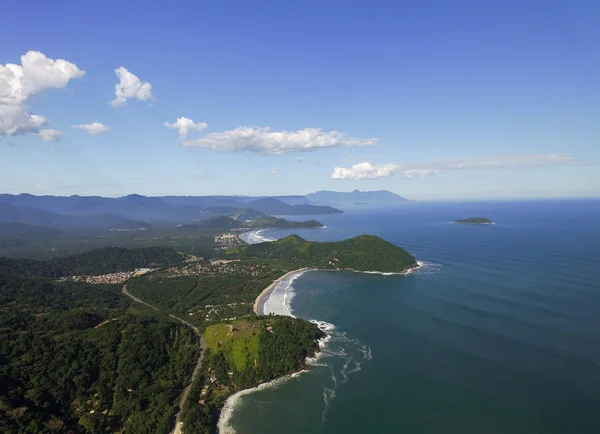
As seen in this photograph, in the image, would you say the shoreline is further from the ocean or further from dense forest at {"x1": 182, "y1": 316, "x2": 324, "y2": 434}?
dense forest at {"x1": 182, "y1": 316, "x2": 324, "y2": 434}

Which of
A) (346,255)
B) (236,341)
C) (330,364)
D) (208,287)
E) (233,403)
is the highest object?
(346,255)

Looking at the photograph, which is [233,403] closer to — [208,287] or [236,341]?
[236,341]

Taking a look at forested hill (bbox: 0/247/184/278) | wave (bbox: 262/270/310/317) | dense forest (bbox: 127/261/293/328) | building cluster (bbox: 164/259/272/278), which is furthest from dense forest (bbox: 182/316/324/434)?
forested hill (bbox: 0/247/184/278)

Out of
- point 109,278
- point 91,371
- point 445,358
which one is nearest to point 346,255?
point 445,358

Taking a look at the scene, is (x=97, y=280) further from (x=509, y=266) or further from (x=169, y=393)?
(x=509, y=266)

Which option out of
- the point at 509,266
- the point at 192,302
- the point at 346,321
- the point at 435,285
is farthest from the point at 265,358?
the point at 509,266

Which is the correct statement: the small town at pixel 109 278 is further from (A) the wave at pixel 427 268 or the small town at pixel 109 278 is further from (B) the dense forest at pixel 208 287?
(A) the wave at pixel 427 268

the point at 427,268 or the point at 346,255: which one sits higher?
the point at 346,255
